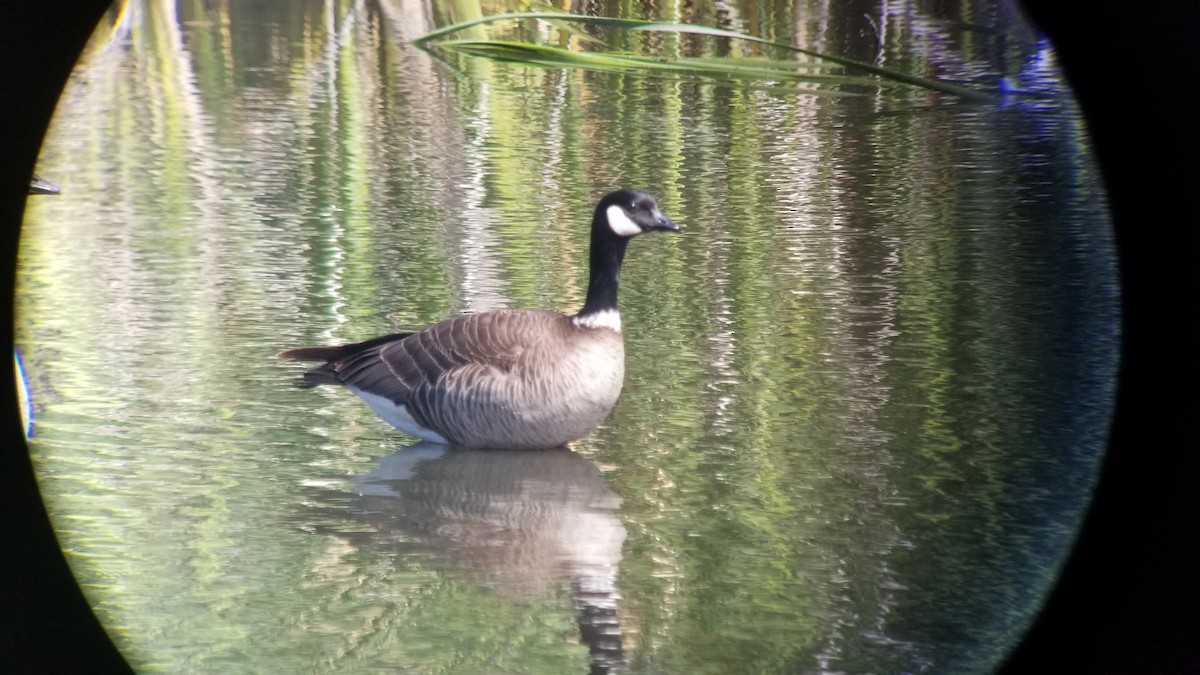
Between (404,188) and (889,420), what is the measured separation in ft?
8.31

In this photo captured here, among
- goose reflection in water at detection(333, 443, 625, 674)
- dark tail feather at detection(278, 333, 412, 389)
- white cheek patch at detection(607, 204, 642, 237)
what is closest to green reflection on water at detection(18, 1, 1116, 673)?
goose reflection in water at detection(333, 443, 625, 674)

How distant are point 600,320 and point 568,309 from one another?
69 centimetres

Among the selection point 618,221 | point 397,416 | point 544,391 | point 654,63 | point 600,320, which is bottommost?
point 397,416

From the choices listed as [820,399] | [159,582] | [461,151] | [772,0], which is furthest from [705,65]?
[159,582]

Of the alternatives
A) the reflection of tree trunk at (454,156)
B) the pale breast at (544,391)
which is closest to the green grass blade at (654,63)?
the reflection of tree trunk at (454,156)

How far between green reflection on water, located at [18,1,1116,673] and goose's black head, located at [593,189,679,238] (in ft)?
1.70

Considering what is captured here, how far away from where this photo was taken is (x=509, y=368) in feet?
11.7

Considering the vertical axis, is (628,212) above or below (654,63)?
below

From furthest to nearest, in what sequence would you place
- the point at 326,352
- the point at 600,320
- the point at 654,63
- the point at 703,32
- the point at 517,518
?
1. the point at 654,63
2. the point at 703,32
3. the point at 326,352
4. the point at 600,320
5. the point at 517,518

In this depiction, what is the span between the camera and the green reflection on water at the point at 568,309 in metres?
2.76

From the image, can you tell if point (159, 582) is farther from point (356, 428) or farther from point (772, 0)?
point (772, 0)

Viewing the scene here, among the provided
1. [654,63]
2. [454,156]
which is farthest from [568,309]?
[454,156]

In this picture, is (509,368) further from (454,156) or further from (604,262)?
(454,156)

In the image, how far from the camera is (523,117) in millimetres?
6027
